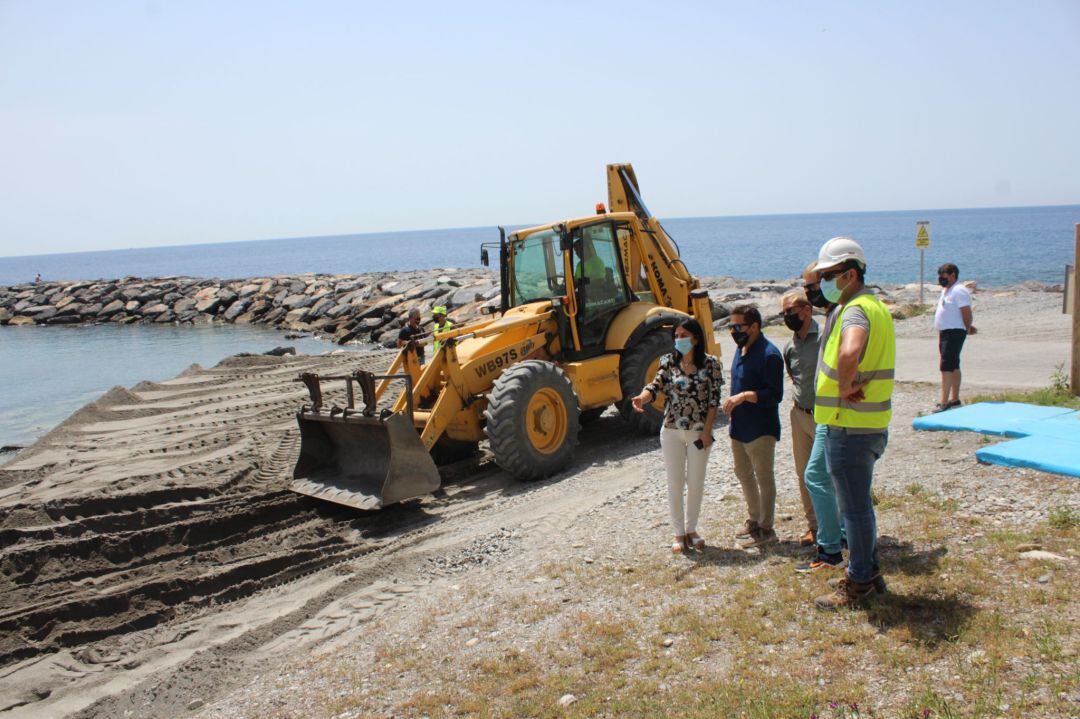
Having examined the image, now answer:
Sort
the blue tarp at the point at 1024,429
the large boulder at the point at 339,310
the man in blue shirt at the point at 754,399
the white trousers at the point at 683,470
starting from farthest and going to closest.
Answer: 1. the large boulder at the point at 339,310
2. the blue tarp at the point at 1024,429
3. the white trousers at the point at 683,470
4. the man in blue shirt at the point at 754,399

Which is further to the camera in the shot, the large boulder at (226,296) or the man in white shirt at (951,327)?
the large boulder at (226,296)

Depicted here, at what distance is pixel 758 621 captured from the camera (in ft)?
15.6

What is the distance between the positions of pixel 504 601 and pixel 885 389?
9.40 feet

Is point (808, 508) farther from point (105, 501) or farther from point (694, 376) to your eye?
point (105, 501)

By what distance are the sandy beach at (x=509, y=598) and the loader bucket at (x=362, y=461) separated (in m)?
0.29

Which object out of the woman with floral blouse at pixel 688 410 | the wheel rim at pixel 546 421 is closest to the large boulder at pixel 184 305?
the wheel rim at pixel 546 421

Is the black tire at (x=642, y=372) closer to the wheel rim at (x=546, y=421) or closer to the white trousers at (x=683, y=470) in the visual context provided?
the wheel rim at (x=546, y=421)

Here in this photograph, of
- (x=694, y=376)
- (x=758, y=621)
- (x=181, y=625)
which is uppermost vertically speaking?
(x=694, y=376)

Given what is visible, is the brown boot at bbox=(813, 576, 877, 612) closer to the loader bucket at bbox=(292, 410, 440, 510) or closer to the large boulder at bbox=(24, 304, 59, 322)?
the loader bucket at bbox=(292, 410, 440, 510)

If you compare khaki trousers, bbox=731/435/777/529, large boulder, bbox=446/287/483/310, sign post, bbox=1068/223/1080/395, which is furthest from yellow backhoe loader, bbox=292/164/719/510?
large boulder, bbox=446/287/483/310

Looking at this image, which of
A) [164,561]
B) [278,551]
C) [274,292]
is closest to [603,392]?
[278,551]

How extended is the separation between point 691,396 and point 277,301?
37.0 meters

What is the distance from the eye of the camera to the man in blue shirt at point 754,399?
18.1 ft

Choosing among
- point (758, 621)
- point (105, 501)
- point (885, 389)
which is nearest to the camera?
point (885, 389)
